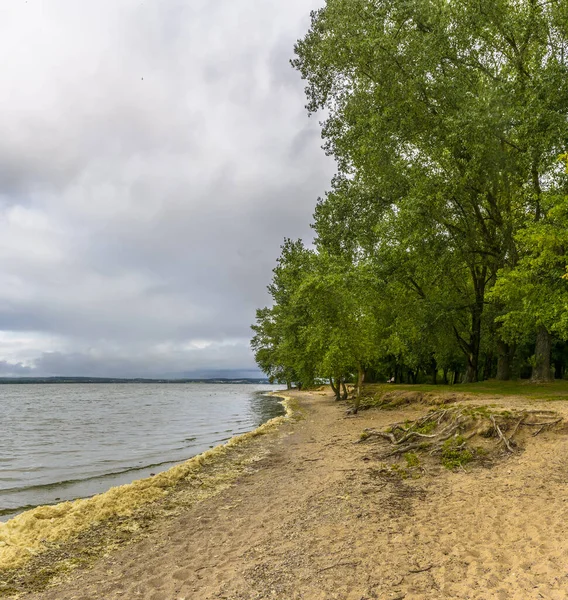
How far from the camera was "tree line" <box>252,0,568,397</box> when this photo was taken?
2003 cm

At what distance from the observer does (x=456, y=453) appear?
447 inches

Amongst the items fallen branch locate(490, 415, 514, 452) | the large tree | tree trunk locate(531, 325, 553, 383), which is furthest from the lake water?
tree trunk locate(531, 325, 553, 383)

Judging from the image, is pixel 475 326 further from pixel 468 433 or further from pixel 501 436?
pixel 501 436

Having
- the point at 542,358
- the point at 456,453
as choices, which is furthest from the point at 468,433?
the point at 542,358

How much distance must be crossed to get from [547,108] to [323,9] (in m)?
13.7

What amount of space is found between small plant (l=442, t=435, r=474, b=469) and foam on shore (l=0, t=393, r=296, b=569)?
290 inches

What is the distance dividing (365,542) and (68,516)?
255 inches

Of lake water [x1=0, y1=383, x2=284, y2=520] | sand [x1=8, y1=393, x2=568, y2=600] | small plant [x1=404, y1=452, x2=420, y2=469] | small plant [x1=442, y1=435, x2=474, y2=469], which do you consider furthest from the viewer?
lake water [x1=0, y1=383, x2=284, y2=520]

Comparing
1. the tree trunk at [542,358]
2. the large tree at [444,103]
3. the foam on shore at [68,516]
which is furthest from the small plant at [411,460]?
the tree trunk at [542,358]

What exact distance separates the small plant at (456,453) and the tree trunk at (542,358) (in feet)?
52.7

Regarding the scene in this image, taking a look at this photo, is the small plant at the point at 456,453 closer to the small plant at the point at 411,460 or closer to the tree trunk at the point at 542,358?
the small plant at the point at 411,460

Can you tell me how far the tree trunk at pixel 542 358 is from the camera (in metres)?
24.9

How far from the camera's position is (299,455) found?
15.3m

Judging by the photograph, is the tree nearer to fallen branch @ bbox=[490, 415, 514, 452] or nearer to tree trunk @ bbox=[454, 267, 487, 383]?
tree trunk @ bbox=[454, 267, 487, 383]
